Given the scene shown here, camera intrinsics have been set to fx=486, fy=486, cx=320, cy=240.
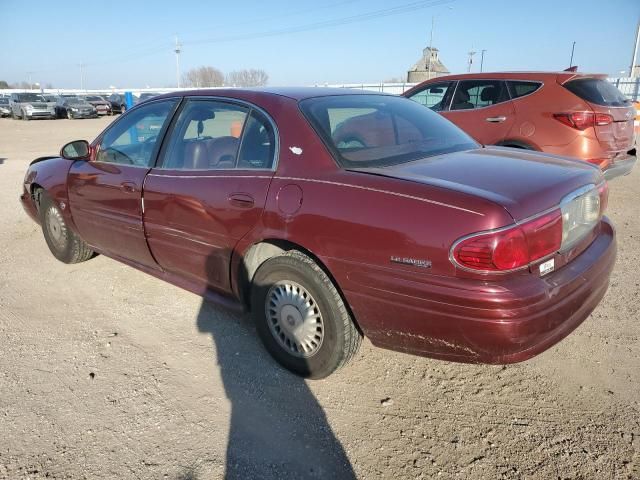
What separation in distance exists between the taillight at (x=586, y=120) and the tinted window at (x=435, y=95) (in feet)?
6.21

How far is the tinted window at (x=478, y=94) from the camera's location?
6.52 metres

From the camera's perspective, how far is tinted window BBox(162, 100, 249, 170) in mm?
3078

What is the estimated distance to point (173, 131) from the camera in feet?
11.2

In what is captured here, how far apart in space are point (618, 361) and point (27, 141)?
20079mm

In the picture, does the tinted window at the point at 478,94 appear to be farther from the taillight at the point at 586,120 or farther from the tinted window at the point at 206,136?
the tinted window at the point at 206,136

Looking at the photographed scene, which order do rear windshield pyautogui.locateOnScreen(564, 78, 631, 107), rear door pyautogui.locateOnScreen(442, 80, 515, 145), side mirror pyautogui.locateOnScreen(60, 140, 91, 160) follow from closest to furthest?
side mirror pyautogui.locateOnScreen(60, 140, 91, 160) < rear windshield pyautogui.locateOnScreen(564, 78, 631, 107) < rear door pyautogui.locateOnScreen(442, 80, 515, 145)

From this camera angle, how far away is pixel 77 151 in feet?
13.5

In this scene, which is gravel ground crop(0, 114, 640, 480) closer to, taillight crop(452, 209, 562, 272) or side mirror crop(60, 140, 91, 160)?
taillight crop(452, 209, 562, 272)

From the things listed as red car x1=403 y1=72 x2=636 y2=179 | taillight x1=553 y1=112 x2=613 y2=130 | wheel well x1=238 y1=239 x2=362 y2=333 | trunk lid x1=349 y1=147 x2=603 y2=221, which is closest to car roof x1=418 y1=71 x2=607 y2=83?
red car x1=403 y1=72 x2=636 y2=179

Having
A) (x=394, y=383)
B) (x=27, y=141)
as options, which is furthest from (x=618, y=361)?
(x=27, y=141)

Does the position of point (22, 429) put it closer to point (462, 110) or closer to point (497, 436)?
point (497, 436)

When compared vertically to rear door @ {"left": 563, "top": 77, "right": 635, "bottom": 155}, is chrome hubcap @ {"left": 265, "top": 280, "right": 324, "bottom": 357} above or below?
below

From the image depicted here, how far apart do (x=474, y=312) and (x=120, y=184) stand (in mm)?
2741

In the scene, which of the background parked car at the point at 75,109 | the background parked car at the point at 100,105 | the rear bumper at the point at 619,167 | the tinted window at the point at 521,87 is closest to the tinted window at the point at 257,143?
the rear bumper at the point at 619,167
